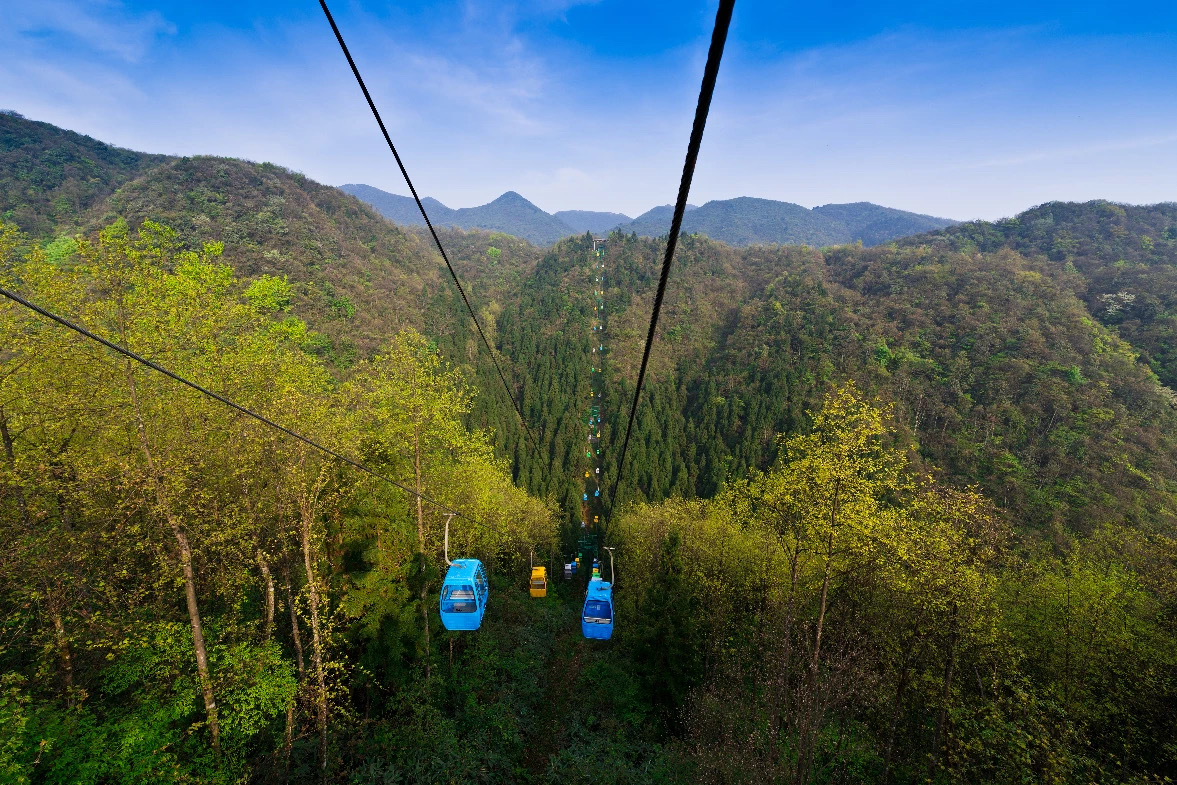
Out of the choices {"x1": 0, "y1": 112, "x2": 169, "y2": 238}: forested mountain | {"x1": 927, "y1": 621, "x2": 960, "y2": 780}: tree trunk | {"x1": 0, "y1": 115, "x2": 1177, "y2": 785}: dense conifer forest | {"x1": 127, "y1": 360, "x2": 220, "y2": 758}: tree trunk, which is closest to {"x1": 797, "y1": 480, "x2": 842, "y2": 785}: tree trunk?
{"x1": 0, "y1": 115, "x2": 1177, "y2": 785}: dense conifer forest

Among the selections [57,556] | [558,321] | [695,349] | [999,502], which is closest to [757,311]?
[695,349]

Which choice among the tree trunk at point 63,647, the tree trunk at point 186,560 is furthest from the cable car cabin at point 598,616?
the tree trunk at point 63,647

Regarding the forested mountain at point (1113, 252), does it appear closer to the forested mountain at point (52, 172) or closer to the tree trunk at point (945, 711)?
the tree trunk at point (945, 711)

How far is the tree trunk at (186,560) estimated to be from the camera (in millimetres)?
9352

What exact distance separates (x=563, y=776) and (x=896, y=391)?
254 feet

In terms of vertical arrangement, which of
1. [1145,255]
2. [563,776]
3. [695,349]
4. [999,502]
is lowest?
[999,502]

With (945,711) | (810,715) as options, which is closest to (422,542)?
(810,715)

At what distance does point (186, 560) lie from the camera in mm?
9727

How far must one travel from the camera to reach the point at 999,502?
51.1m

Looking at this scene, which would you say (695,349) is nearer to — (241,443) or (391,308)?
(391,308)

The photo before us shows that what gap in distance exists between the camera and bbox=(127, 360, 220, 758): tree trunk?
30.7 feet

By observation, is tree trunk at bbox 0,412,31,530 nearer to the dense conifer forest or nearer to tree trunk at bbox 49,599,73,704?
the dense conifer forest

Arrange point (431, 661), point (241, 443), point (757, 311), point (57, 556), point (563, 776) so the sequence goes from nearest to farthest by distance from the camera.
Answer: point (57, 556) < point (241, 443) < point (563, 776) < point (431, 661) < point (757, 311)

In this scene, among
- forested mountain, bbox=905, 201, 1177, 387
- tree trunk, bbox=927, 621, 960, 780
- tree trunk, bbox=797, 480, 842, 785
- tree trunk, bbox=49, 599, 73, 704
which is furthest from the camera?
forested mountain, bbox=905, 201, 1177, 387
